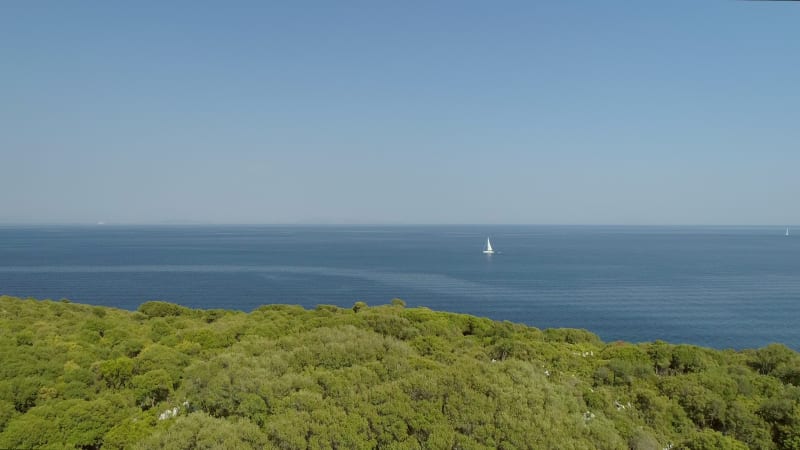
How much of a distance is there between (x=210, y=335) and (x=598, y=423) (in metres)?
17.5

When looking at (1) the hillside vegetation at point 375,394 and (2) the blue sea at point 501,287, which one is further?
(2) the blue sea at point 501,287

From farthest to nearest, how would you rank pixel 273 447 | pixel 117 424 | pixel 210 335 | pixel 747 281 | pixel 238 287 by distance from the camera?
pixel 747 281 → pixel 238 287 → pixel 210 335 → pixel 117 424 → pixel 273 447

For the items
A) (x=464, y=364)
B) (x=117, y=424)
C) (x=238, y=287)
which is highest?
(x=464, y=364)

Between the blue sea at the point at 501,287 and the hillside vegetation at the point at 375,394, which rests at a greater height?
the hillside vegetation at the point at 375,394

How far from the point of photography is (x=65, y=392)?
1524 centimetres

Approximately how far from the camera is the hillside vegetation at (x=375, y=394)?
42.8 ft

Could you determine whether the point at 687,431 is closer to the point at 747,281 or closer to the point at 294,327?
the point at 294,327

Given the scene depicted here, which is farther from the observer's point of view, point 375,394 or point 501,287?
point 501,287

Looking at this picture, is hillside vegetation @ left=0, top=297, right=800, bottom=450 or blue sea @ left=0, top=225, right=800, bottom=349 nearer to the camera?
hillside vegetation @ left=0, top=297, right=800, bottom=450

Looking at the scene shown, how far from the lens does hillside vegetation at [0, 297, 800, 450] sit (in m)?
13.0

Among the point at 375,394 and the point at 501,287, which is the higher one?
the point at 375,394

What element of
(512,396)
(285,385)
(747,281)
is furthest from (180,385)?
(747,281)

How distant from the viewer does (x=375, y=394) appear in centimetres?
1468

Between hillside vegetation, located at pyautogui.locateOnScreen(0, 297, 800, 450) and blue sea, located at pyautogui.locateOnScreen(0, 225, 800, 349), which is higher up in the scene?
hillside vegetation, located at pyautogui.locateOnScreen(0, 297, 800, 450)
